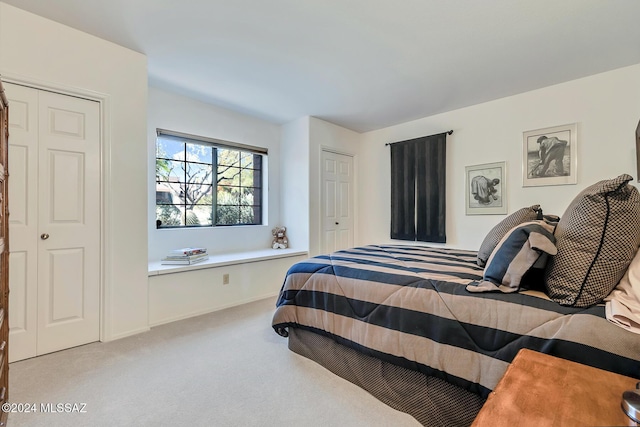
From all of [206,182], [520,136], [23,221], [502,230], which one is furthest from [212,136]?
[520,136]

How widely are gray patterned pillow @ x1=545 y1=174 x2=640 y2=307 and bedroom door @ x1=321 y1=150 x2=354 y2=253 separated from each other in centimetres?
336

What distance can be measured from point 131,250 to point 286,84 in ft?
7.44

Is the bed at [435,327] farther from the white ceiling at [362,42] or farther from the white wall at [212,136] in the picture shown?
the white wall at [212,136]

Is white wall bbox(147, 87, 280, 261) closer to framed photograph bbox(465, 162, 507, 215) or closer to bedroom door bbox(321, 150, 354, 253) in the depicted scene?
bedroom door bbox(321, 150, 354, 253)

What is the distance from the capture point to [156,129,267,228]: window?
134 inches

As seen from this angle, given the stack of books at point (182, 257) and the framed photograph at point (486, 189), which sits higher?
the framed photograph at point (486, 189)

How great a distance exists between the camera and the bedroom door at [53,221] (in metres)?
2.05

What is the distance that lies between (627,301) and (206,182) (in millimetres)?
3911

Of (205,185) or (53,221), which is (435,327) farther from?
(205,185)

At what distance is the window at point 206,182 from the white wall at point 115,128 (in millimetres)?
792

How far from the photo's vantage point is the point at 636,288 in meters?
1.05

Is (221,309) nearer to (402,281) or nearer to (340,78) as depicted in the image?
(402,281)

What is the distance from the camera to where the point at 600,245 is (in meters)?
1.12

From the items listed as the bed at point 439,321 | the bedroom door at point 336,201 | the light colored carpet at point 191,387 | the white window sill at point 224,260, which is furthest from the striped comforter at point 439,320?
the bedroom door at point 336,201
